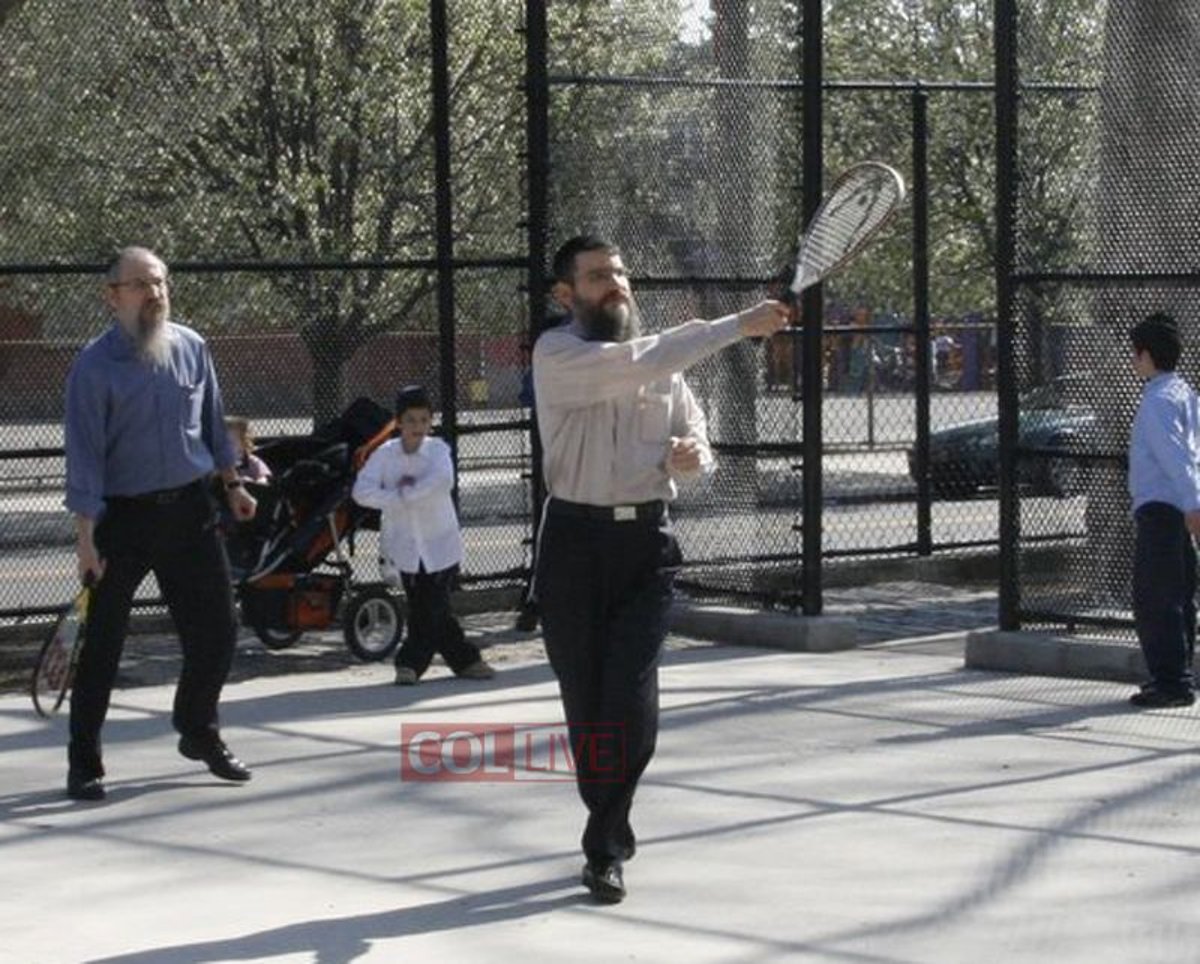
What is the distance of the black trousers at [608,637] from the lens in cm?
824

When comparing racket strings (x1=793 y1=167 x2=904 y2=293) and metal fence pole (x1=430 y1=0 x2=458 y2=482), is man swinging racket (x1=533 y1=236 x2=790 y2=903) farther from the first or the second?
metal fence pole (x1=430 y1=0 x2=458 y2=482)

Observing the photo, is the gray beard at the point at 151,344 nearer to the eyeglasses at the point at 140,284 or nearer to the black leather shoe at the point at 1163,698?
the eyeglasses at the point at 140,284

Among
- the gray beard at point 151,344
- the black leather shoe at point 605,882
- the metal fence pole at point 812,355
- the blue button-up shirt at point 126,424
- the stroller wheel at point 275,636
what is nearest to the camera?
the black leather shoe at point 605,882

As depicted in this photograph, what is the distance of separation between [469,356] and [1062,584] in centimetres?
377

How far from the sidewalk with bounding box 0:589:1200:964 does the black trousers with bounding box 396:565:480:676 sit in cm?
17

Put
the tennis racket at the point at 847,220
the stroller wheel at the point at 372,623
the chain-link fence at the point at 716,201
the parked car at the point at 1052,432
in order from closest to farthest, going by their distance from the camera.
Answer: the tennis racket at the point at 847,220 < the parked car at the point at 1052,432 < the stroller wheel at the point at 372,623 < the chain-link fence at the point at 716,201

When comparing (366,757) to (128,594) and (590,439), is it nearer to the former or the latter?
(128,594)

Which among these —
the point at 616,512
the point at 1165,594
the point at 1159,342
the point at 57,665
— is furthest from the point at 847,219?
the point at 57,665

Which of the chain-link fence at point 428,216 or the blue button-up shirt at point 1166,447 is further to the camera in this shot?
the chain-link fence at point 428,216

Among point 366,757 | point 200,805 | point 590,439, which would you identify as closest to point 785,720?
point 366,757

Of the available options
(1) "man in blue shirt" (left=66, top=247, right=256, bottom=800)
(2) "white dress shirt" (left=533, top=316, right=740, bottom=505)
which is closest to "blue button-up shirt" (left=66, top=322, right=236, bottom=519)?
(1) "man in blue shirt" (left=66, top=247, right=256, bottom=800)

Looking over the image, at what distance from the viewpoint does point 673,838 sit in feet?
30.1

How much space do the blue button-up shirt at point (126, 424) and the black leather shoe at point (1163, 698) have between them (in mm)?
4294

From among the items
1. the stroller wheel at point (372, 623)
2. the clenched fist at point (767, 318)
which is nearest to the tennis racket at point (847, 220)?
the clenched fist at point (767, 318)
